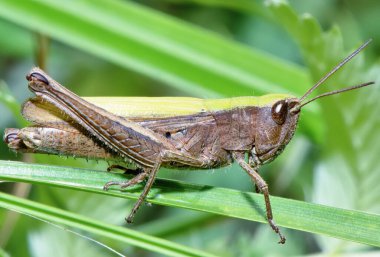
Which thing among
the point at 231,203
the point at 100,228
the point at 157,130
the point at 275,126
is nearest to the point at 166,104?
the point at 157,130

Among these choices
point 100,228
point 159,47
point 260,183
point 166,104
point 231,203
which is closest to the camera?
point 100,228

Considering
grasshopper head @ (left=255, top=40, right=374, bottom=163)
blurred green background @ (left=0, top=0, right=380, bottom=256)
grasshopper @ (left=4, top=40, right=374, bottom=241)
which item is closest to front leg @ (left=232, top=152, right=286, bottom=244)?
grasshopper @ (left=4, top=40, right=374, bottom=241)

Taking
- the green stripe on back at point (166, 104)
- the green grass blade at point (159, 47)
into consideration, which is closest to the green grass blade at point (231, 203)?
the green stripe on back at point (166, 104)

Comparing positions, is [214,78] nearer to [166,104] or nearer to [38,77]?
[166,104]

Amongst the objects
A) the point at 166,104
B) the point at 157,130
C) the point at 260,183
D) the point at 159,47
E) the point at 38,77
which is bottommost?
the point at 260,183

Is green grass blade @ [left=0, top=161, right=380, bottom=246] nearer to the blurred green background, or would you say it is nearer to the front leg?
the front leg

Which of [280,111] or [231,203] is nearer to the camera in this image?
[231,203]

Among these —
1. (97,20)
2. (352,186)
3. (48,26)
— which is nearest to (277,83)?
(352,186)
